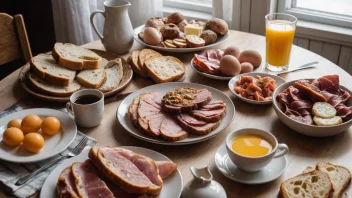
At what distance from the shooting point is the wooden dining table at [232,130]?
1.12m

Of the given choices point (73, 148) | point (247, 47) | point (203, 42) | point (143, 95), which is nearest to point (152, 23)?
point (203, 42)

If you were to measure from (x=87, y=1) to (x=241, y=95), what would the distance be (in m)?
1.66

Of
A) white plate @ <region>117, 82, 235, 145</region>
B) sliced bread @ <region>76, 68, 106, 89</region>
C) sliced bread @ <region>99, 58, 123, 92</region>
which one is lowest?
white plate @ <region>117, 82, 235, 145</region>

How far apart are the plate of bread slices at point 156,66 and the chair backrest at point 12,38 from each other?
544 millimetres

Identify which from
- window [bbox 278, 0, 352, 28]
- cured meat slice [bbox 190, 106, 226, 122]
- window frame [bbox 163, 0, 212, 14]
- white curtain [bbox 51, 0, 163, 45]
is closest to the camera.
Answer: cured meat slice [bbox 190, 106, 226, 122]

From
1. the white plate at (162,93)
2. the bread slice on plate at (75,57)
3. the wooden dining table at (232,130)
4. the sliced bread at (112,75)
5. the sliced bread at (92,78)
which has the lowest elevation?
the wooden dining table at (232,130)

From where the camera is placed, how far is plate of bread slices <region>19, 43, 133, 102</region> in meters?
1.54

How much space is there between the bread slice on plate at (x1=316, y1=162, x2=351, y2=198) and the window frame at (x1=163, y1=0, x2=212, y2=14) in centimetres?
188

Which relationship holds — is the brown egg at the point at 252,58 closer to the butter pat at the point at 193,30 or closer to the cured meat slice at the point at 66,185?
the butter pat at the point at 193,30

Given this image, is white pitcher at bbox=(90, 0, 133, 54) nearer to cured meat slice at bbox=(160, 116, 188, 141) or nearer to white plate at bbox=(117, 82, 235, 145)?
white plate at bbox=(117, 82, 235, 145)

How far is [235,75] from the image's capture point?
163 centimetres

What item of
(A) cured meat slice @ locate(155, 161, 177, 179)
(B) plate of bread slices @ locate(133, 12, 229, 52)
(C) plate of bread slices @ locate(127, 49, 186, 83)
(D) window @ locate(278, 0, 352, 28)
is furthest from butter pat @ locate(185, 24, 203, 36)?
(A) cured meat slice @ locate(155, 161, 177, 179)

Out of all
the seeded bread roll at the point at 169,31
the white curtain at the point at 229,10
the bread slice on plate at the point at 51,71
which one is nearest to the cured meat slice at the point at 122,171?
the bread slice on plate at the point at 51,71

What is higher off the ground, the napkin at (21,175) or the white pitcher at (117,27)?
the white pitcher at (117,27)
